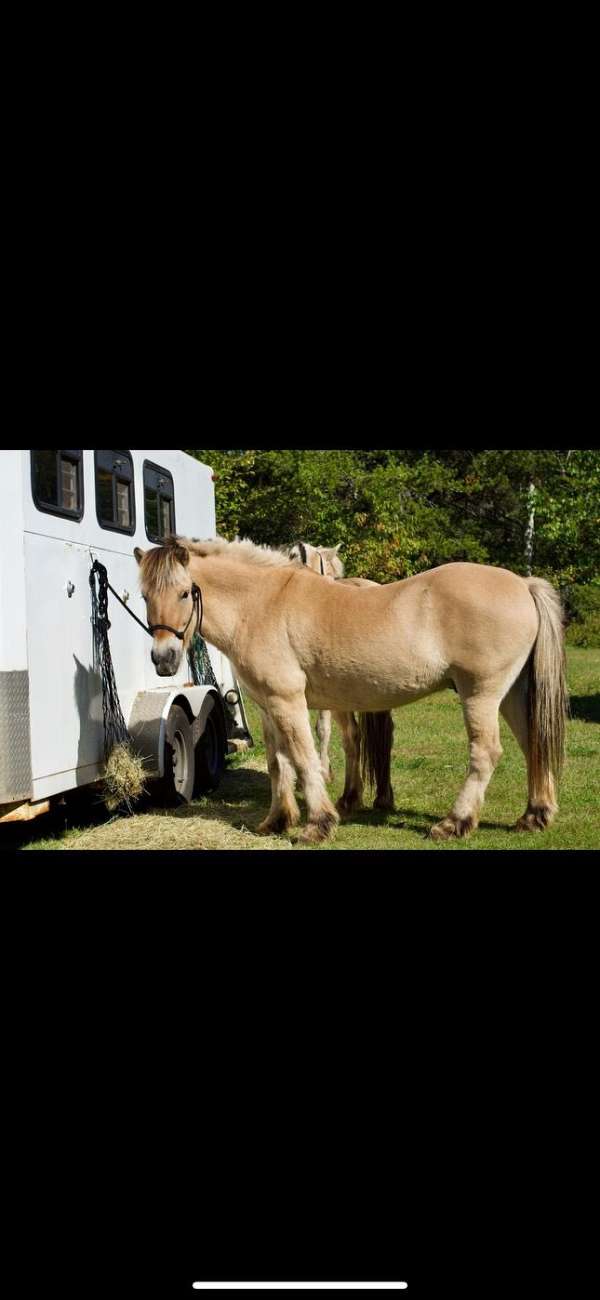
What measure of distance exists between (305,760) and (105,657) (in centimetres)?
131

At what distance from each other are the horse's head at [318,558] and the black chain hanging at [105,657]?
136 centimetres

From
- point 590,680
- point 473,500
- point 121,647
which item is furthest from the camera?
point 473,500

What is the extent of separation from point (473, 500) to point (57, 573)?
1932 cm

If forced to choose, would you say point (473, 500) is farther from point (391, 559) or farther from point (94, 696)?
point (94, 696)

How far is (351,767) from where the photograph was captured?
678 cm

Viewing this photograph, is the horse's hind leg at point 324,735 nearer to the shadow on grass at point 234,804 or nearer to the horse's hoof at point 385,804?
the shadow on grass at point 234,804

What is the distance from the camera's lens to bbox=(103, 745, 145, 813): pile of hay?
6.03 meters

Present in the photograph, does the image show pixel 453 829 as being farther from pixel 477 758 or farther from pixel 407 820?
pixel 407 820

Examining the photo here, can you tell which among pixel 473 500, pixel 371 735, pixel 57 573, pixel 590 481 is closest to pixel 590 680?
pixel 590 481

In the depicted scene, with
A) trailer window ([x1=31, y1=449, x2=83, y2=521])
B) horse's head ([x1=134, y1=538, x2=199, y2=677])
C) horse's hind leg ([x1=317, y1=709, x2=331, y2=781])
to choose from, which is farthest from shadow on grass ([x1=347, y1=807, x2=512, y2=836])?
trailer window ([x1=31, y1=449, x2=83, y2=521])

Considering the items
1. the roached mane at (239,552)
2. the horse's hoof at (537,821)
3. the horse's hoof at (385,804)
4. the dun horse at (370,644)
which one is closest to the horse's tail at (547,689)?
the dun horse at (370,644)

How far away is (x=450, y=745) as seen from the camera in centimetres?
924

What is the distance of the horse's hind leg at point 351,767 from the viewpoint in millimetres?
6750

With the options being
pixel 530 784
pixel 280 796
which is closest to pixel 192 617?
pixel 280 796
